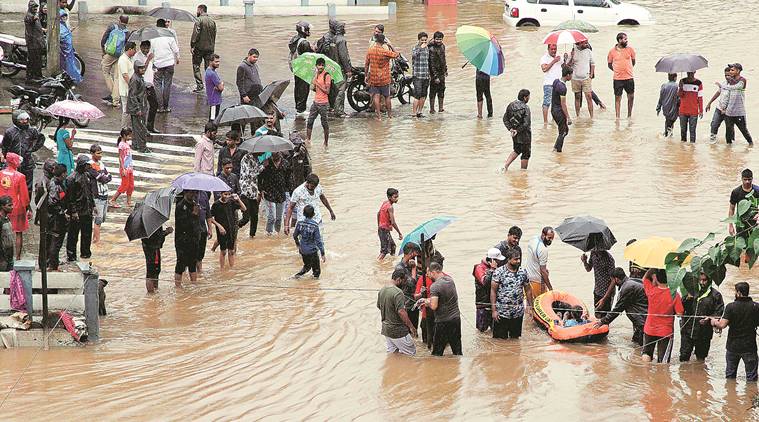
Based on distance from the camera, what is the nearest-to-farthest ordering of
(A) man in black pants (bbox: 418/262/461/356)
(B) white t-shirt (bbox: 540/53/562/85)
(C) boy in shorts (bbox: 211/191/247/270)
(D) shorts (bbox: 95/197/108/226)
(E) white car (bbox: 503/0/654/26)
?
(A) man in black pants (bbox: 418/262/461/356) → (C) boy in shorts (bbox: 211/191/247/270) → (D) shorts (bbox: 95/197/108/226) → (B) white t-shirt (bbox: 540/53/562/85) → (E) white car (bbox: 503/0/654/26)

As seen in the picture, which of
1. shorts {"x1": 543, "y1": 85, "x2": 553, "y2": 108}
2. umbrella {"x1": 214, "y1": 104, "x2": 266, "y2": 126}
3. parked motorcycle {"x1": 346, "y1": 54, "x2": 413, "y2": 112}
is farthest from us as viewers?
parked motorcycle {"x1": 346, "y1": 54, "x2": 413, "y2": 112}

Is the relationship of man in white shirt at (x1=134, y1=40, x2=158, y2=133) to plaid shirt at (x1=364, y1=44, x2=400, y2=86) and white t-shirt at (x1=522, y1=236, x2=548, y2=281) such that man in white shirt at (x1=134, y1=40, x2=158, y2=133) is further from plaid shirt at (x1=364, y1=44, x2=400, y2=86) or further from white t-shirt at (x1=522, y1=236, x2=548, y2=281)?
white t-shirt at (x1=522, y1=236, x2=548, y2=281)

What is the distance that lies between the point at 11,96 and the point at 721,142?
41.5 ft

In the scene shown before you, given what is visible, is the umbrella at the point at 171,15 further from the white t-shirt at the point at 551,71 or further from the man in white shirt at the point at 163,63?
the white t-shirt at the point at 551,71

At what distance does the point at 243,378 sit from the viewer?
12992 millimetres

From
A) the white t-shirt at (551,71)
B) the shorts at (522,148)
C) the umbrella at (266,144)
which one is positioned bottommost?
the shorts at (522,148)

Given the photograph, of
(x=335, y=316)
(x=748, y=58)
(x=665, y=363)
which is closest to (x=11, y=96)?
(x=335, y=316)

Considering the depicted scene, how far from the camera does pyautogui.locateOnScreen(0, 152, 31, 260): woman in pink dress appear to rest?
1605 cm

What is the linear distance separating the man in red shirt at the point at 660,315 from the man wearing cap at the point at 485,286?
1.73m

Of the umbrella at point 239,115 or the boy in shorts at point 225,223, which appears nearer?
the boy in shorts at point 225,223

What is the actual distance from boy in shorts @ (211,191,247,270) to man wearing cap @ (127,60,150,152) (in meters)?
4.76

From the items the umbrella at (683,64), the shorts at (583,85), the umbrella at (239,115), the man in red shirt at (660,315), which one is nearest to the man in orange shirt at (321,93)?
the umbrella at (239,115)

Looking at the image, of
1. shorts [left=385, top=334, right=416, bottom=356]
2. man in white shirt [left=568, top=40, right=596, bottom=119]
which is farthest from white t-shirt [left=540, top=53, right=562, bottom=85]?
shorts [left=385, top=334, right=416, bottom=356]

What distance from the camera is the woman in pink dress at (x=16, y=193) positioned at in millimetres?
16047
